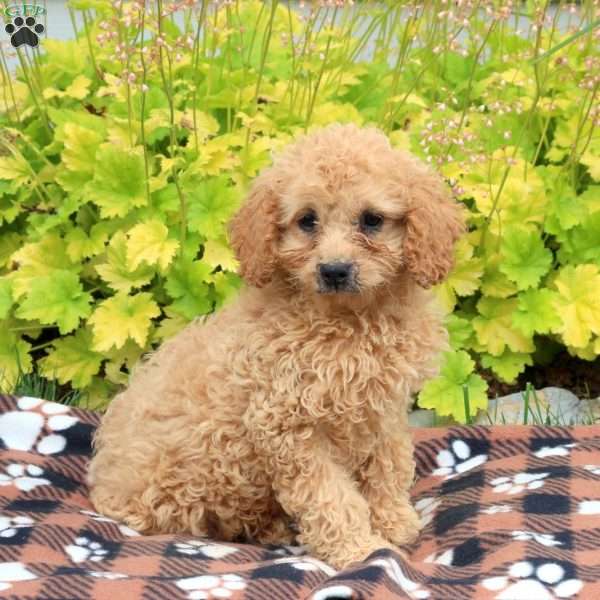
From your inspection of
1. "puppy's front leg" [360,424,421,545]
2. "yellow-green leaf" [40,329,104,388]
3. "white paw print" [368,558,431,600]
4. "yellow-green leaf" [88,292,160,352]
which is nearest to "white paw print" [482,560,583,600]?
"white paw print" [368,558,431,600]

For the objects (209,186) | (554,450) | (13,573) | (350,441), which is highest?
(209,186)

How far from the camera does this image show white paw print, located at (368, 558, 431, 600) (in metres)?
2.99

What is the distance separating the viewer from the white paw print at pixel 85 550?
3.50m

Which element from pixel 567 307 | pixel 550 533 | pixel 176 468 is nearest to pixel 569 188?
pixel 567 307

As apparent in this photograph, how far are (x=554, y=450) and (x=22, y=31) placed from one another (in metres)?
2.98

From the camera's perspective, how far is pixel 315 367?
3475 mm

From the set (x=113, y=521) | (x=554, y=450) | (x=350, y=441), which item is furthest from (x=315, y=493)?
(x=554, y=450)

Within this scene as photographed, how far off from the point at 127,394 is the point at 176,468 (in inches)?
17.2

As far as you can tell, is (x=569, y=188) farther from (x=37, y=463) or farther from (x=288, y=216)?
(x=37, y=463)

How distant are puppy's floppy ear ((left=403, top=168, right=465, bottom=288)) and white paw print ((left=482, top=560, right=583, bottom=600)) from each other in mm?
898

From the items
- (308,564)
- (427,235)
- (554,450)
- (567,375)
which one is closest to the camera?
(308,564)

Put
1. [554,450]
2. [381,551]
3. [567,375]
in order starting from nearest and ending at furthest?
[381,551] → [554,450] → [567,375]

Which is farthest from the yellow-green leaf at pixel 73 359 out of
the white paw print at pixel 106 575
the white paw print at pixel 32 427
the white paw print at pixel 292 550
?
the white paw print at pixel 106 575

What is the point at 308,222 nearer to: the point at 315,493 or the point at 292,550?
the point at 315,493
